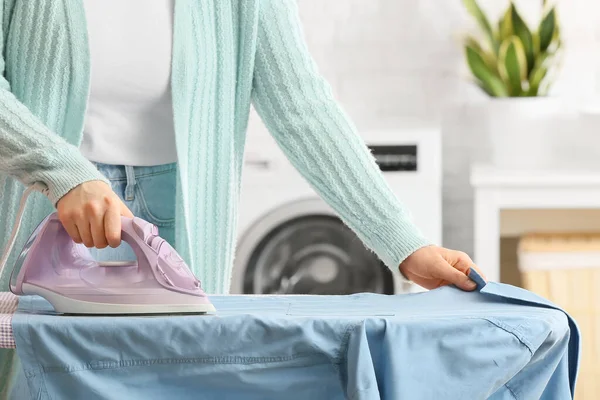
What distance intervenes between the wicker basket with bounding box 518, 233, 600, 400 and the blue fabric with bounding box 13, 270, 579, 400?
5.60 feet

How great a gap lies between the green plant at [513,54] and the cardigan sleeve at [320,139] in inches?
63.5

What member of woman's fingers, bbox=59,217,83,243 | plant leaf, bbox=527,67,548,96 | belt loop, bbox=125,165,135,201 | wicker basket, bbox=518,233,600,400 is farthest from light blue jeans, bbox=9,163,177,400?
plant leaf, bbox=527,67,548,96

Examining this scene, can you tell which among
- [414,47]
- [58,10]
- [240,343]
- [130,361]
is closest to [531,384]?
[240,343]

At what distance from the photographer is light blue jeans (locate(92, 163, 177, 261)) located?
1.25m

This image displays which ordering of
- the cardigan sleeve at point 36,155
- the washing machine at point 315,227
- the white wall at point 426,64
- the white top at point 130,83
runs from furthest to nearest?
the white wall at point 426,64 → the washing machine at point 315,227 → the white top at point 130,83 → the cardigan sleeve at point 36,155

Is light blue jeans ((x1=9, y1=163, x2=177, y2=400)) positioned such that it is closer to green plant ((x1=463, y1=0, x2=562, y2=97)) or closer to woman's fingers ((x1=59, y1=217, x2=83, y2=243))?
woman's fingers ((x1=59, y1=217, x2=83, y2=243))

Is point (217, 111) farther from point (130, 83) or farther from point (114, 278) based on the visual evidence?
point (114, 278)

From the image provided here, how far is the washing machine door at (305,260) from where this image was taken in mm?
2723

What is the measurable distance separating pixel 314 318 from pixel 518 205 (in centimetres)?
183

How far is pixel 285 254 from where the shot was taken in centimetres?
275

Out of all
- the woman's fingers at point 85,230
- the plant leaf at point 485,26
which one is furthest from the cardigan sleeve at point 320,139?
the plant leaf at point 485,26

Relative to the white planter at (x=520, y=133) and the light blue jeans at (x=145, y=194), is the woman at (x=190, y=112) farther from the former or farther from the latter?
the white planter at (x=520, y=133)

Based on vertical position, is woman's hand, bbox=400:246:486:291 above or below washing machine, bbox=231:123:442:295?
above

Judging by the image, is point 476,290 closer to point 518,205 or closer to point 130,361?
point 130,361
